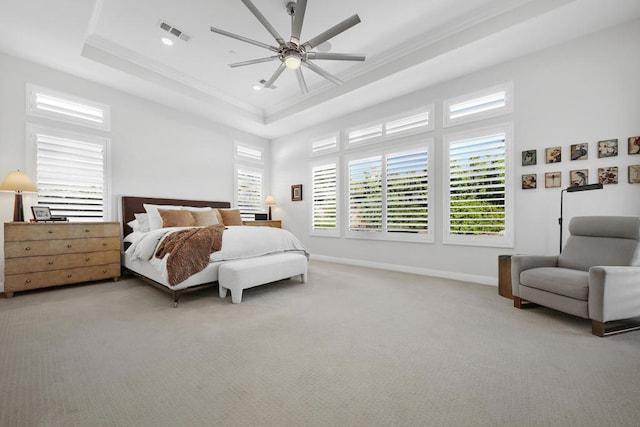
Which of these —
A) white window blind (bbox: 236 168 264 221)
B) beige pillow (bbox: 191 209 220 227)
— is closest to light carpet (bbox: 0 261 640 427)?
beige pillow (bbox: 191 209 220 227)

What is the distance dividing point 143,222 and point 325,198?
11.2 feet

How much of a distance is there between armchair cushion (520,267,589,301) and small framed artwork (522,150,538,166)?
4.90ft

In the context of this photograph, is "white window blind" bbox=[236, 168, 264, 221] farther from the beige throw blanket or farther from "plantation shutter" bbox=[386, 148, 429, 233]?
"plantation shutter" bbox=[386, 148, 429, 233]

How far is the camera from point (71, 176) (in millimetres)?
4016

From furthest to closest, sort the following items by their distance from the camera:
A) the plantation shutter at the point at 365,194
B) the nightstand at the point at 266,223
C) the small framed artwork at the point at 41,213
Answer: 1. the nightstand at the point at 266,223
2. the plantation shutter at the point at 365,194
3. the small framed artwork at the point at 41,213

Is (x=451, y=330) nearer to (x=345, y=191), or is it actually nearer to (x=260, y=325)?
(x=260, y=325)

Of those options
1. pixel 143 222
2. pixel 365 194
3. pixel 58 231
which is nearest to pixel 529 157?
pixel 365 194

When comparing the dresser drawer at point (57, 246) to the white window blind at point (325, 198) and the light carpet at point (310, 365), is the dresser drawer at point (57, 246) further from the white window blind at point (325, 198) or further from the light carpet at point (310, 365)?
the white window blind at point (325, 198)

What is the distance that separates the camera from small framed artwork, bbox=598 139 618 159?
2.93 m

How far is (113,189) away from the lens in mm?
4441

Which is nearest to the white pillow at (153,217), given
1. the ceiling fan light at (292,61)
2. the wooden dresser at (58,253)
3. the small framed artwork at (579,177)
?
the wooden dresser at (58,253)

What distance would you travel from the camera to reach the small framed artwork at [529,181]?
3408 mm

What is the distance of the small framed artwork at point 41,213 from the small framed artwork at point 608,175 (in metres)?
6.90

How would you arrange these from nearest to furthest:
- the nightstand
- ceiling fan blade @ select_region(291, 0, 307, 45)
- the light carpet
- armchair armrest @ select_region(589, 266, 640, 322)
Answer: the light carpet → armchair armrest @ select_region(589, 266, 640, 322) → ceiling fan blade @ select_region(291, 0, 307, 45) → the nightstand
